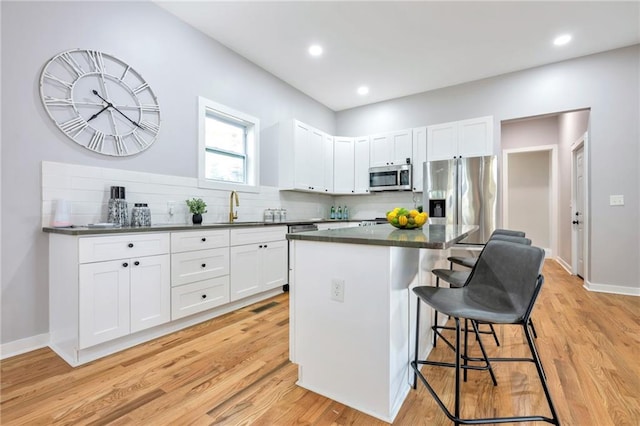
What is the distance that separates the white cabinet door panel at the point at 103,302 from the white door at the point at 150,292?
55mm

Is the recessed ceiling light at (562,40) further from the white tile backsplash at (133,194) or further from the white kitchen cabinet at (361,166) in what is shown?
the white tile backsplash at (133,194)

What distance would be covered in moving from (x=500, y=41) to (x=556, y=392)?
143 inches

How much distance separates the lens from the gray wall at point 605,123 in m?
3.46

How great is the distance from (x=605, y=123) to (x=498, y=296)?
3.84 m

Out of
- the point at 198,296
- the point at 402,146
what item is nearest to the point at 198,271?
the point at 198,296

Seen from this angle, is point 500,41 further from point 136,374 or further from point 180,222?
point 136,374

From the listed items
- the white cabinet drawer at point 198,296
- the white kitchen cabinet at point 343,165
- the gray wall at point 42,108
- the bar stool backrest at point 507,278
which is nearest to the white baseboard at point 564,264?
the white kitchen cabinet at point 343,165

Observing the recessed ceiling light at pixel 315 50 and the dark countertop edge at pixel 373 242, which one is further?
the recessed ceiling light at pixel 315 50

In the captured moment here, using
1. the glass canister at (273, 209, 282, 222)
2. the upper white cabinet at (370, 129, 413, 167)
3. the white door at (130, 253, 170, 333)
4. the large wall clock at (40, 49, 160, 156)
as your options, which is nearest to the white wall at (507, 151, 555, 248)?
the upper white cabinet at (370, 129, 413, 167)

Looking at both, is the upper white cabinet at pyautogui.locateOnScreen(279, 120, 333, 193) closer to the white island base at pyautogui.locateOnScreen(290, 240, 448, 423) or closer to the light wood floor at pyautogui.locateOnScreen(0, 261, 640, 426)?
the light wood floor at pyautogui.locateOnScreen(0, 261, 640, 426)

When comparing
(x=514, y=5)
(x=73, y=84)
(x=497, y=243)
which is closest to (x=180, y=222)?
(x=73, y=84)

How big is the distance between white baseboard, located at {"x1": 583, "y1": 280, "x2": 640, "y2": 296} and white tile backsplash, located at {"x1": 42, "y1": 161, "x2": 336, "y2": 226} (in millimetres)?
4412

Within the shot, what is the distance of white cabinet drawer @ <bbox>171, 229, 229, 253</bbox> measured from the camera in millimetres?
2396

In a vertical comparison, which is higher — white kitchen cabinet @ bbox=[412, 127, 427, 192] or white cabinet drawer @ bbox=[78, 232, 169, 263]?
white kitchen cabinet @ bbox=[412, 127, 427, 192]
